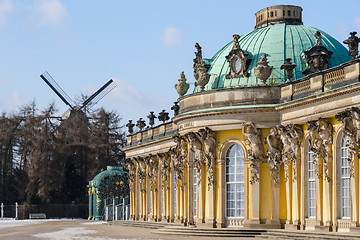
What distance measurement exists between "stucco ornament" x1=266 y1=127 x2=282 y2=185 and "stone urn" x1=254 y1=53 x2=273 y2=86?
2.86 m

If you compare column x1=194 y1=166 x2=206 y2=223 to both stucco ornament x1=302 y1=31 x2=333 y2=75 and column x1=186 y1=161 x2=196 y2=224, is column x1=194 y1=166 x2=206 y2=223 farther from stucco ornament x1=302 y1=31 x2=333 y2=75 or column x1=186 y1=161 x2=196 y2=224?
stucco ornament x1=302 y1=31 x2=333 y2=75

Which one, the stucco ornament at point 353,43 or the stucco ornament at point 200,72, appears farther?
the stucco ornament at point 200,72

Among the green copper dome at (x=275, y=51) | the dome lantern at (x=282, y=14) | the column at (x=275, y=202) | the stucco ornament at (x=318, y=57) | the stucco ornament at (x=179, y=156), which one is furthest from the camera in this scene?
the dome lantern at (x=282, y=14)

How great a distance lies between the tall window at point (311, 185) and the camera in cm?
3294

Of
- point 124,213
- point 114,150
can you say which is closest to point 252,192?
point 124,213

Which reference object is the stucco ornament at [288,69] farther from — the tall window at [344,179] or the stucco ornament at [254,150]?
the tall window at [344,179]

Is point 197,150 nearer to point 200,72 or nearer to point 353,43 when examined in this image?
point 200,72

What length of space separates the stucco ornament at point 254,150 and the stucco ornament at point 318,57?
4.24 m

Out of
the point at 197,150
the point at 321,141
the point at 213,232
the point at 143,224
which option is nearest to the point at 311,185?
the point at 321,141

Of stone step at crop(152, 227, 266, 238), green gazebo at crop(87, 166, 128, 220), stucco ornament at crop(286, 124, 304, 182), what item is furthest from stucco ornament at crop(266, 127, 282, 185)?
green gazebo at crop(87, 166, 128, 220)

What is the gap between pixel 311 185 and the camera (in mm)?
33188

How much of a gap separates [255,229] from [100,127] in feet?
177

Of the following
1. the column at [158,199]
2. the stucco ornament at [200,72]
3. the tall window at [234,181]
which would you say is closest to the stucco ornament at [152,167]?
the column at [158,199]

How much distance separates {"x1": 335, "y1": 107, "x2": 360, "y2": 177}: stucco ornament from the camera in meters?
28.8
